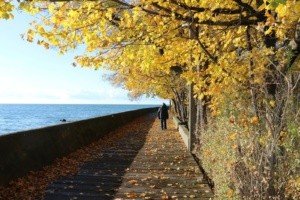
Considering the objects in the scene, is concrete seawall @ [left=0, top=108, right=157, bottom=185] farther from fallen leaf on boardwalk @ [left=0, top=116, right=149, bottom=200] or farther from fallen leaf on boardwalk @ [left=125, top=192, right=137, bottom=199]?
fallen leaf on boardwalk @ [left=125, top=192, right=137, bottom=199]

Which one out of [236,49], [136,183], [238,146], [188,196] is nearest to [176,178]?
[136,183]

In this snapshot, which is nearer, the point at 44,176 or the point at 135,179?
the point at 135,179

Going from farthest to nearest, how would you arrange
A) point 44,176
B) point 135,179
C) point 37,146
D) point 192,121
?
1. point 192,121
2. point 37,146
3. point 44,176
4. point 135,179

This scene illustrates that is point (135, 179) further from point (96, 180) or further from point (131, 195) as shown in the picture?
point (131, 195)

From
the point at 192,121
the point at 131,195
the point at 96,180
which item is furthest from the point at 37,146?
the point at 192,121

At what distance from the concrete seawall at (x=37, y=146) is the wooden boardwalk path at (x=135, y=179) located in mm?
1096

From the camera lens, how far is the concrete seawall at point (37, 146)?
1165cm

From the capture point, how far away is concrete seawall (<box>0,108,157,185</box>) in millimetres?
11648

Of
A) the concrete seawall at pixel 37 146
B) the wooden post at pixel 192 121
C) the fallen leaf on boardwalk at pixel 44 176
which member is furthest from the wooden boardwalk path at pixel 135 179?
the concrete seawall at pixel 37 146

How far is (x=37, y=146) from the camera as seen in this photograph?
46.1ft

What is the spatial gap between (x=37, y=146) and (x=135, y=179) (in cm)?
323

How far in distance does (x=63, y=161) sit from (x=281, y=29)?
9.61m

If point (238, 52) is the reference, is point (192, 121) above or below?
below

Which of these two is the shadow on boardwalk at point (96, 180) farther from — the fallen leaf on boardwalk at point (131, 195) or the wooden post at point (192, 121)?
the wooden post at point (192, 121)
